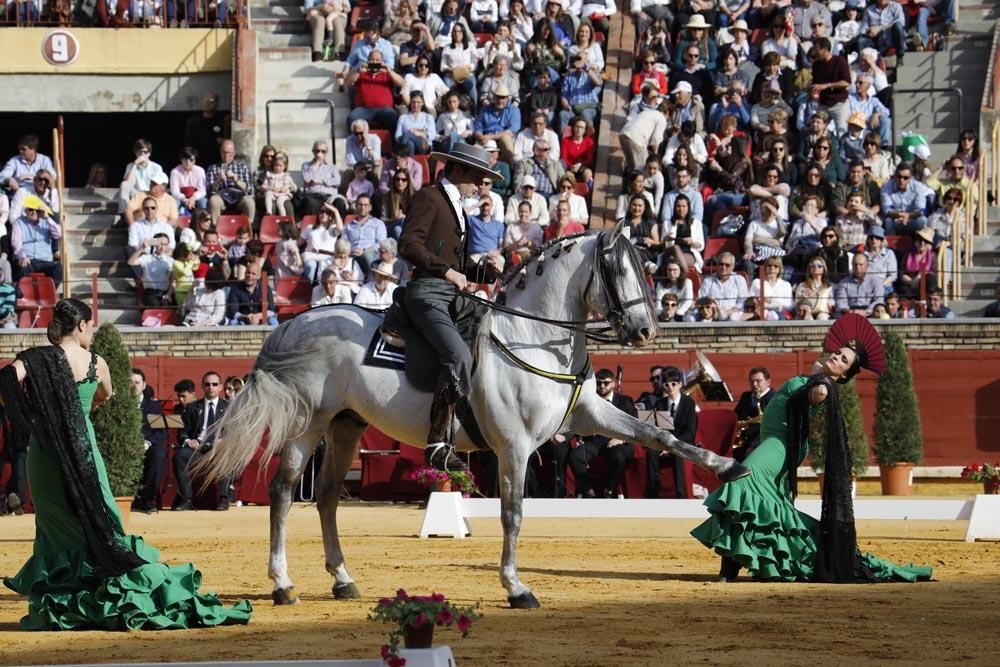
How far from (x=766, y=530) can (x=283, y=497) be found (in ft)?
10.2

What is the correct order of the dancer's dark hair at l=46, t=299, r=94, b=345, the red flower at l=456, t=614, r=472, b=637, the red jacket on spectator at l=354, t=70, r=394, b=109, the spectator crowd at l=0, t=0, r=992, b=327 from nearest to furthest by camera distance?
the red flower at l=456, t=614, r=472, b=637 < the dancer's dark hair at l=46, t=299, r=94, b=345 < the spectator crowd at l=0, t=0, r=992, b=327 < the red jacket on spectator at l=354, t=70, r=394, b=109

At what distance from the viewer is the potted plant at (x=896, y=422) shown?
20.5m

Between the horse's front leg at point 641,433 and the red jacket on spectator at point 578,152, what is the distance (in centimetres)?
1482

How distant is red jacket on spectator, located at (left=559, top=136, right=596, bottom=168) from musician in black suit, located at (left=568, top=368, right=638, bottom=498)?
6317 mm

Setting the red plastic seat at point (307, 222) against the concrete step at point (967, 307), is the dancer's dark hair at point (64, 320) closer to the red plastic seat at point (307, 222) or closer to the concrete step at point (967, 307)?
the red plastic seat at point (307, 222)

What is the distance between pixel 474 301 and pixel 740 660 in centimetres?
335

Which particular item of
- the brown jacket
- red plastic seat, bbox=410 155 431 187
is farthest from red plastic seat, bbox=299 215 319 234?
the brown jacket

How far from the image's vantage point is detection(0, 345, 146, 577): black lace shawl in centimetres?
952

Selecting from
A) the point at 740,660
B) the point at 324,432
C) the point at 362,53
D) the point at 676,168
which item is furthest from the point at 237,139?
the point at 740,660

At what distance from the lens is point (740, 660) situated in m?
8.40

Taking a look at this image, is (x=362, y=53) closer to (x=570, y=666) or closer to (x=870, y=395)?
(x=870, y=395)

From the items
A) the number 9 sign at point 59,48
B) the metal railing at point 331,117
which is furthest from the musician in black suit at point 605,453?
the number 9 sign at point 59,48

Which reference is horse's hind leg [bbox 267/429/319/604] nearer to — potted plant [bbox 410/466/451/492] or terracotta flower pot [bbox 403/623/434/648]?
terracotta flower pot [bbox 403/623/434/648]

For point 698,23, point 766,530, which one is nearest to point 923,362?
point 698,23
